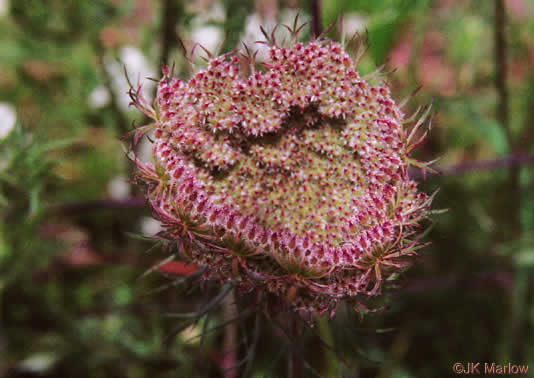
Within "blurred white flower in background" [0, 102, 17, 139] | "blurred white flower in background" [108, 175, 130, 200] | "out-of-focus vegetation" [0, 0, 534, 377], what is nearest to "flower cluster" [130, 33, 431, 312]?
"out-of-focus vegetation" [0, 0, 534, 377]

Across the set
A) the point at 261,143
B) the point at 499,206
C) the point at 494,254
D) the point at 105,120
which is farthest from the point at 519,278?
the point at 105,120

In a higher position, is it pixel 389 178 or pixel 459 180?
pixel 459 180

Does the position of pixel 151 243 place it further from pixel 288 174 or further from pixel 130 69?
pixel 288 174

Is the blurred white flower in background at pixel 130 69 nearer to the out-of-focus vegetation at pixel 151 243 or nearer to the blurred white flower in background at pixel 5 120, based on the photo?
the out-of-focus vegetation at pixel 151 243

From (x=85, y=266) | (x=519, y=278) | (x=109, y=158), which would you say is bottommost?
(x=519, y=278)

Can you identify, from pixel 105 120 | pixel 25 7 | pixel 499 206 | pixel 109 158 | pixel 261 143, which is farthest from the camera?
pixel 109 158

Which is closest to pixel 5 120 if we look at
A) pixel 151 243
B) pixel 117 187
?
pixel 117 187

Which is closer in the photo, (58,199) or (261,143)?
(261,143)

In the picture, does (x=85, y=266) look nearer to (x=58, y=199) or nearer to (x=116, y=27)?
(x=58, y=199)
